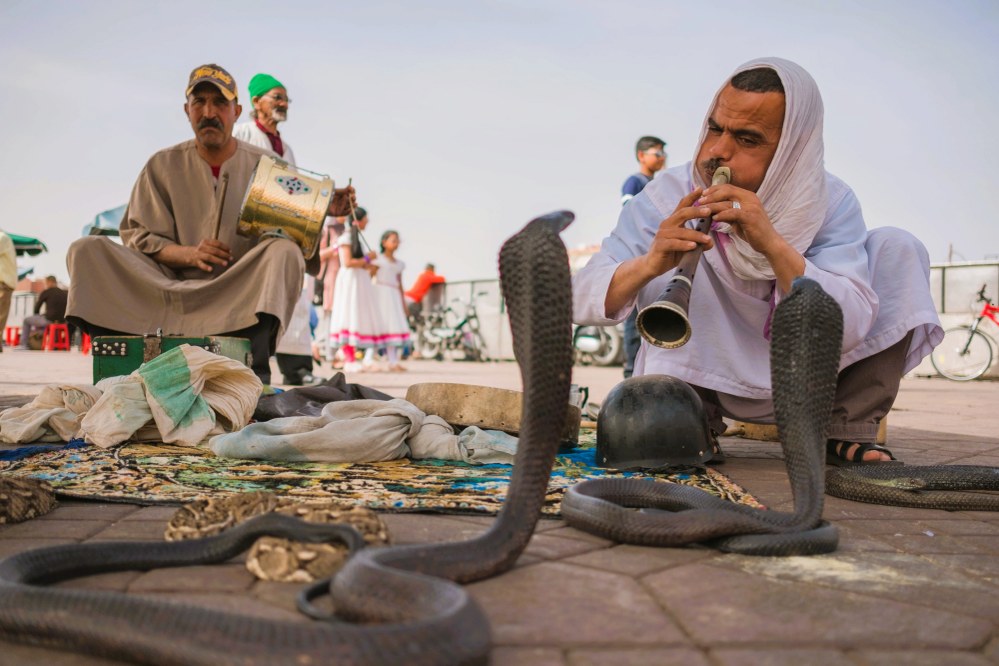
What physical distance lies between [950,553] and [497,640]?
103 cm

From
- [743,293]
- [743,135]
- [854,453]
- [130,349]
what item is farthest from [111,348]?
[854,453]

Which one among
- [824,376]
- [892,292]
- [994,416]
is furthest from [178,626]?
[994,416]

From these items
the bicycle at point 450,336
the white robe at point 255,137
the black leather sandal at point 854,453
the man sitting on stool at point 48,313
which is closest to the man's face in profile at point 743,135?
the black leather sandal at point 854,453

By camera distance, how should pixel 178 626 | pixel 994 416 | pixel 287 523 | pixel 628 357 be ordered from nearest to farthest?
1. pixel 178 626
2. pixel 287 523
3. pixel 994 416
4. pixel 628 357

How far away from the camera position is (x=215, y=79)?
4.29 meters

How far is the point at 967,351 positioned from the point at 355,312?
764 cm

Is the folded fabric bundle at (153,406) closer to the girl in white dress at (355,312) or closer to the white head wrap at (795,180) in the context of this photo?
the white head wrap at (795,180)

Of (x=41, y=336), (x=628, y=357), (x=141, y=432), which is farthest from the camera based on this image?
(x=41, y=336)

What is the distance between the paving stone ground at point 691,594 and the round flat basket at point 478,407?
4.26ft

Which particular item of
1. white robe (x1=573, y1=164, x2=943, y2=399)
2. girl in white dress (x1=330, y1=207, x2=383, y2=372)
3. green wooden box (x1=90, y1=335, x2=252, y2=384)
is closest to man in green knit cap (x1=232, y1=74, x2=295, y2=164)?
green wooden box (x1=90, y1=335, x2=252, y2=384)

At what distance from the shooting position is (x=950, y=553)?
1.70m

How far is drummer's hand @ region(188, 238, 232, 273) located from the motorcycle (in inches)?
385

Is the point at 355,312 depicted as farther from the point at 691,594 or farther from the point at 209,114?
the point at 691,594

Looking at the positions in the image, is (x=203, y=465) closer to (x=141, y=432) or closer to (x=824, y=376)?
(x=141, y=432)
